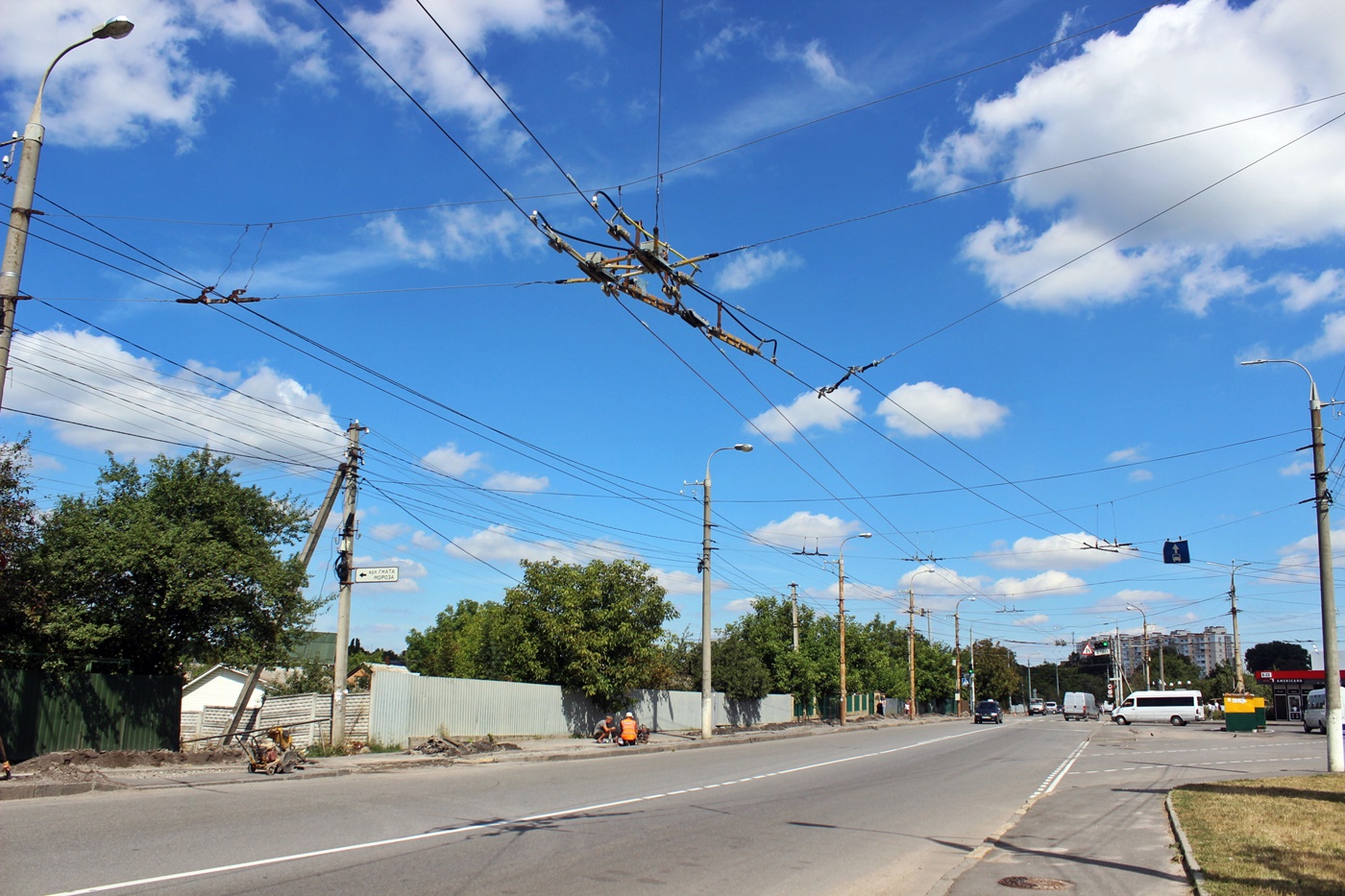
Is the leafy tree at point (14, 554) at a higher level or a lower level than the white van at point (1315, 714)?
higher

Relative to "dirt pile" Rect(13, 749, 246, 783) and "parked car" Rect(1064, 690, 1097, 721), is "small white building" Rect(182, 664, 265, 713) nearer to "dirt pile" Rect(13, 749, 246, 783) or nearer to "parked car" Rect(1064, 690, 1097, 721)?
"dirt pile" Rect(13, 749, 246, 783)

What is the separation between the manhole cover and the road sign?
1813 cm

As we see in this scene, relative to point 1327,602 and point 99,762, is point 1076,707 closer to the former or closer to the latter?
point 1327,602

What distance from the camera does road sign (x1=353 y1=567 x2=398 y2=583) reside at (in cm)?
2391

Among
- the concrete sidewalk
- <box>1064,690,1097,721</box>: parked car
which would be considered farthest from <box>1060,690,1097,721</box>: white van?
the concrete sidewalk

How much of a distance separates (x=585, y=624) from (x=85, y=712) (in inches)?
678

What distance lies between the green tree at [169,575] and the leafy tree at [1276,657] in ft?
538

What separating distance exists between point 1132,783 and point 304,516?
64.3 feet

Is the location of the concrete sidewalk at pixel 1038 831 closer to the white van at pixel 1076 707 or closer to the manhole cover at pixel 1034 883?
the manhole cover at pixel 1034 883

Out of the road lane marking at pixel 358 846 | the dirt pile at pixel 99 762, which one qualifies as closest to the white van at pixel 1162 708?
the road lane marking at pixel 358 846

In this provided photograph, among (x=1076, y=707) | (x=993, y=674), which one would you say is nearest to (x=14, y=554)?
(x=1076, y=707)

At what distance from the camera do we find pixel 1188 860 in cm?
944

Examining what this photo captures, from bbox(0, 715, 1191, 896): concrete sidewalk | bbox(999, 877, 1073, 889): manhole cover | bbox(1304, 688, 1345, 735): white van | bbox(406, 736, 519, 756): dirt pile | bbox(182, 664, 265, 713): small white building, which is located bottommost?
bbox(1304, 688, 1345, 735): white van

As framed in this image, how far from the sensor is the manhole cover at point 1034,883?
8570mm
